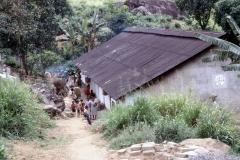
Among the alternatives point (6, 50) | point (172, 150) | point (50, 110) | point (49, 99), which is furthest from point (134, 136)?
point (6, 50)

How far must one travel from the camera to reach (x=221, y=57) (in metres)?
8.91

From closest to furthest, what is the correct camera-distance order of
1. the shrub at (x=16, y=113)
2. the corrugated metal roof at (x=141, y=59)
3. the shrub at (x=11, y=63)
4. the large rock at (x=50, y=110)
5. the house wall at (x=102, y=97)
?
1. the shrub at (x=16, y=113)
2. the corrugated metal roof at (x=141, y=59)
3. the large rock at (x=50, y=110)
4. the house wall at (x=102, y=97)
5. the shrub at (x=11, y=63)

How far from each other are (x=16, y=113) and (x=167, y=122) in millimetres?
4440

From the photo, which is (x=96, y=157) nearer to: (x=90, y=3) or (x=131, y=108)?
(x=131, y=108)

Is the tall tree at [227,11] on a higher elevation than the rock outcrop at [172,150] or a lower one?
higher

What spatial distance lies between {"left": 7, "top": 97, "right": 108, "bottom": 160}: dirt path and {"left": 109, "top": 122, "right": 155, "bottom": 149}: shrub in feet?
1.25

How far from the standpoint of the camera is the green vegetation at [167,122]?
8.17m

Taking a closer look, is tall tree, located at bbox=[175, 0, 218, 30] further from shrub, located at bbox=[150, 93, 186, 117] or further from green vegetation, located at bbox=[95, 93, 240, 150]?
shrub, located at bbox=[150, 93, 186, 117]

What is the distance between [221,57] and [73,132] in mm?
5946

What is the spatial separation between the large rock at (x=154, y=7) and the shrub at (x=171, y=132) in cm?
3307

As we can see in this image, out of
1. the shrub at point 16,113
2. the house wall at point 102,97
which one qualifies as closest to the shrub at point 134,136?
the shrub at point 16,113

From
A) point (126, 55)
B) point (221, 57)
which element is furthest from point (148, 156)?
point (126, 55)

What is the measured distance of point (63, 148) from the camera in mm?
8797

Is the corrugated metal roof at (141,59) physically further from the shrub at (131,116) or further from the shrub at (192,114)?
the shrub at (192,114)
